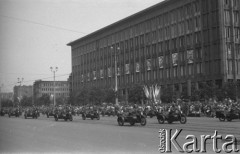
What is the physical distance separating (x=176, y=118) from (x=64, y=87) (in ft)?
475

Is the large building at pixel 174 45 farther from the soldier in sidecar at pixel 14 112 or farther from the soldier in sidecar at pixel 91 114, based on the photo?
the soldier in sidecar at pixel 91 114

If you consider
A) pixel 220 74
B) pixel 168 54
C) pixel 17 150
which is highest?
pixel 168 54

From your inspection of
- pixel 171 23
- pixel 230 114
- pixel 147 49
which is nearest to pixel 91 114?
pixel 230 114

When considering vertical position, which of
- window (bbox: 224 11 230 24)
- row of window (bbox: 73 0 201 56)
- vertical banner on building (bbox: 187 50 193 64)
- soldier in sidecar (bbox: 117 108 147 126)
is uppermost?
row of window (bbox: 73 0 201 56)

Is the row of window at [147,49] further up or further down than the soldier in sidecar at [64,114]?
further up

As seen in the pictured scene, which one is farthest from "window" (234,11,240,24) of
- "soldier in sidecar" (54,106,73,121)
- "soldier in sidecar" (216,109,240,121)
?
"soldier in sidecar" (54,106,73,121)

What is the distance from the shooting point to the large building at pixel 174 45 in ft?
232

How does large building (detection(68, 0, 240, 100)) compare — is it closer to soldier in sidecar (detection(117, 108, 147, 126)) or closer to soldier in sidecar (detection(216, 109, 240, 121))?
soldier in sidecar (detection(216, 109, 240, 121))

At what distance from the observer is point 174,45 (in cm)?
Answer: 8175

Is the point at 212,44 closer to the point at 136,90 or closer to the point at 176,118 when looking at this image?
the point at 136,90

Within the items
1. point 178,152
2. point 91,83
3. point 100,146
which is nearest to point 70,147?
point 100,146

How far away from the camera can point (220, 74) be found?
69.4 meters

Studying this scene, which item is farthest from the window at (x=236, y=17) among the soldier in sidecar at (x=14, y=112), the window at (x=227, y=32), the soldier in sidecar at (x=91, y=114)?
the soldier in sidecar at (x=91, y=114)

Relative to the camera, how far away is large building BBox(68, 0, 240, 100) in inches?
2785
